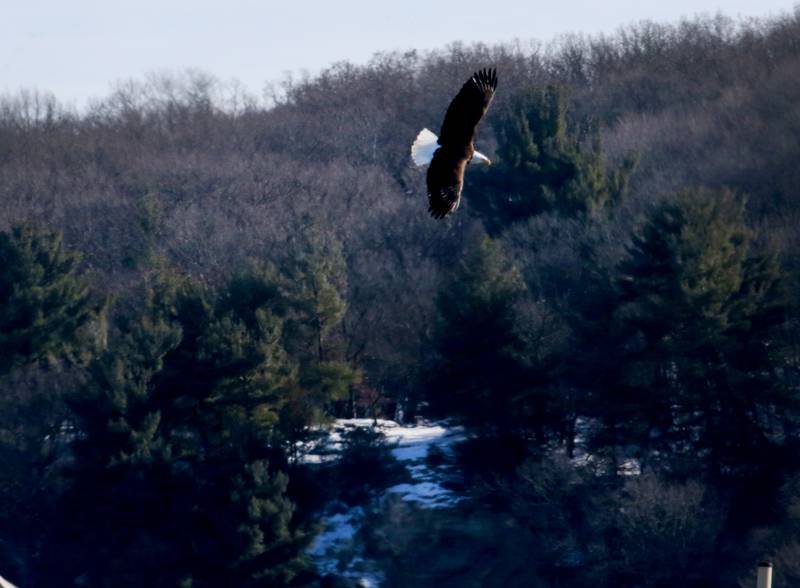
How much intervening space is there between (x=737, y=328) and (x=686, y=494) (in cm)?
321

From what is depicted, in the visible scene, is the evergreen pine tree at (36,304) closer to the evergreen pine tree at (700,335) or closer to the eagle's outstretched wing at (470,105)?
the evergreen pine tree at (700,335)

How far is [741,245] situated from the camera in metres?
30.5

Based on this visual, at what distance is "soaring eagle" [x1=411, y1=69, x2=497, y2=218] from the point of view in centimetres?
1134

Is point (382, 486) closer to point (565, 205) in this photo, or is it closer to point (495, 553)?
point (495, 553)

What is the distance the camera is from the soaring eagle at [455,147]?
37.2 ft

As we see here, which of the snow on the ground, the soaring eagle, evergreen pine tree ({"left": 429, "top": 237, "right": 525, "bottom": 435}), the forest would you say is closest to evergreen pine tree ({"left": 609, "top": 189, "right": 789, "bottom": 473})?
the forest

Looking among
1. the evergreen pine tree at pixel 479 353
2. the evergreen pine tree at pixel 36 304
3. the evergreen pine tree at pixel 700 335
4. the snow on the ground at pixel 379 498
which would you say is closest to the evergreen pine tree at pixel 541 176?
the evergreen pine tree at pixel 479 353

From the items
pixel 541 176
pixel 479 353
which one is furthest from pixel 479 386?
pixel 541 176

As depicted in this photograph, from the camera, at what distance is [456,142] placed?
11.8 m

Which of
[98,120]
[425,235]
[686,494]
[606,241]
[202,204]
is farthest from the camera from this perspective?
[98,120]

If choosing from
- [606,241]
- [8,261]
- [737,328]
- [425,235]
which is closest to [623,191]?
[606,241]

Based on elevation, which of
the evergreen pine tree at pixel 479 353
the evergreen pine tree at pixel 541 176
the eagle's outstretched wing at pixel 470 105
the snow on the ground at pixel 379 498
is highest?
the eagle's outstretched wing at pixel 470 105

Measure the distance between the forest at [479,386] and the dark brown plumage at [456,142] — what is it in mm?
16193

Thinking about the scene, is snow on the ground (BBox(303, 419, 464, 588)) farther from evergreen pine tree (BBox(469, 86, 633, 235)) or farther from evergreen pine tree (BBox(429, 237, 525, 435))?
evergreen pine tree (BBox(469, 86, 633, 235))
